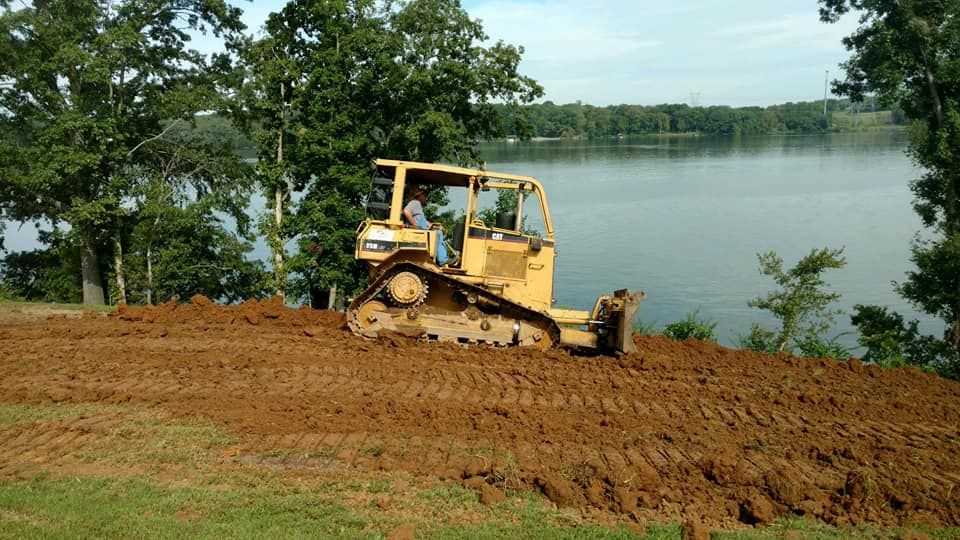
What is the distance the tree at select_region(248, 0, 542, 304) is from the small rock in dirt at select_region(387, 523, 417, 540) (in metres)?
13.1

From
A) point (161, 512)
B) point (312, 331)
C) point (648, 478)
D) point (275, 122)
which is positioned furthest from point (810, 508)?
point (275, 122)

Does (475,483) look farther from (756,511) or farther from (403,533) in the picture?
(756,511)

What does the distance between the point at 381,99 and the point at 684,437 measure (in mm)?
14125

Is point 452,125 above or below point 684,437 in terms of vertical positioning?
above

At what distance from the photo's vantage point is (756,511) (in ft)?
20.6

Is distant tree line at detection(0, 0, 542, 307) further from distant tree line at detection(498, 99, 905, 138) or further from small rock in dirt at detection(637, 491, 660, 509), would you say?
distant tree line at detection(498, 99, 905, 138)

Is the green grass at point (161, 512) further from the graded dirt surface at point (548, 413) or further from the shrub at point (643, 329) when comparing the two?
the shrub at point (643, 329)

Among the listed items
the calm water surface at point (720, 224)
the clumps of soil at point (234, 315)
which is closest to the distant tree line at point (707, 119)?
the calm water surface at point (720, 224)

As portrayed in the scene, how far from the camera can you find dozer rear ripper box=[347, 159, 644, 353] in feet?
37.1

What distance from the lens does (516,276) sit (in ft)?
37.8

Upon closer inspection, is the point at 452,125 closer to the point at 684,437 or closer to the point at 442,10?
the point at 442,10

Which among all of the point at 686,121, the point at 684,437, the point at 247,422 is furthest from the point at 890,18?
the point at 686,121

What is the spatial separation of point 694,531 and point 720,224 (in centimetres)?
3287

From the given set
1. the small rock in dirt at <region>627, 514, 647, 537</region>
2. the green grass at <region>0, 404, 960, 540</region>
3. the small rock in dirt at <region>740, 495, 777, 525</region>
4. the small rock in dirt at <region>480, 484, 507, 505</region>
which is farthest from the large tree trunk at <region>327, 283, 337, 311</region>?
the small rock in dirt at <region>740, 495, 777, 525</region>
